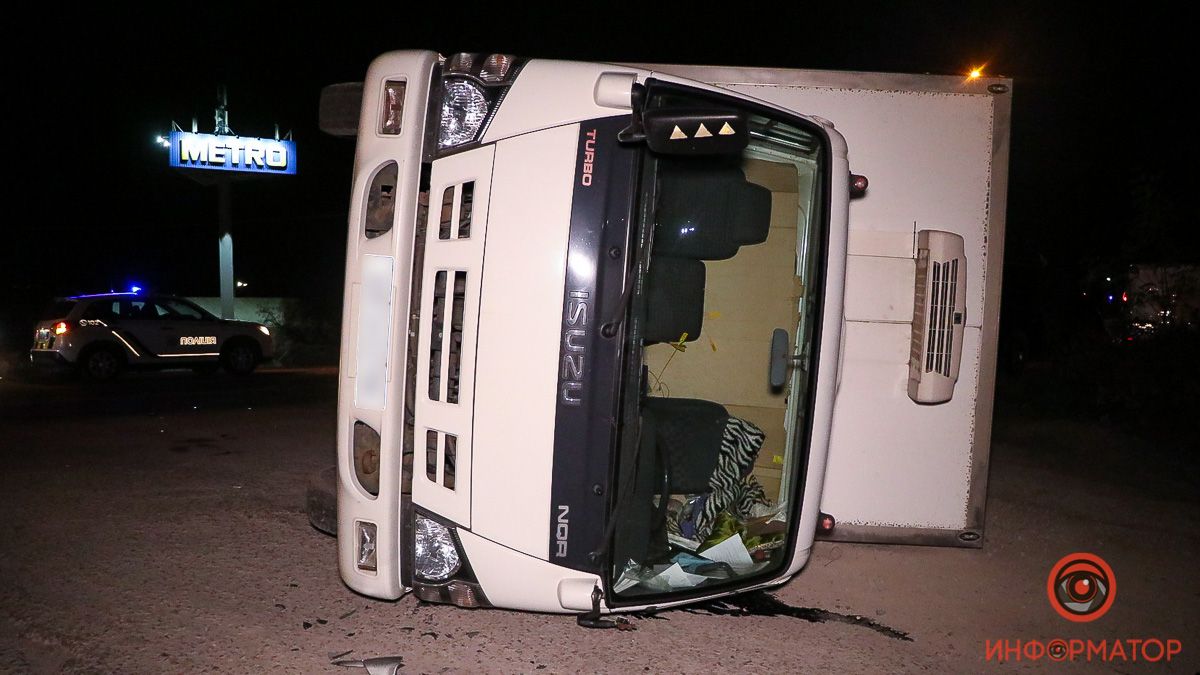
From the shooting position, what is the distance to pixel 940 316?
469cm

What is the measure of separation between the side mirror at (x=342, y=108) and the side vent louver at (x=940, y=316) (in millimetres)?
3169

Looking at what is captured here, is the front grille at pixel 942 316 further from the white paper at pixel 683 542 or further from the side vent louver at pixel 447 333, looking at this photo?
the side vent louver at pixel 447 333

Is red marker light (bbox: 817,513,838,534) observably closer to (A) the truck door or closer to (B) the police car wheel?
(A) the truck door

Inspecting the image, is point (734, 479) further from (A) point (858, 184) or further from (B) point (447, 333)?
(B) point (447, 333)

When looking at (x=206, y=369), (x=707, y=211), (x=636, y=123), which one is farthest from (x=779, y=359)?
(x=206, y=369)

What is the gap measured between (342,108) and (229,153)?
2390 centimetres

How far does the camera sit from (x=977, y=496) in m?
4.79

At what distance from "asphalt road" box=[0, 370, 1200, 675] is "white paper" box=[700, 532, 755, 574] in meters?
0.44

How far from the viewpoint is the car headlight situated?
3.42 m

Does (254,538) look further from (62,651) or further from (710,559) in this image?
(710,559)

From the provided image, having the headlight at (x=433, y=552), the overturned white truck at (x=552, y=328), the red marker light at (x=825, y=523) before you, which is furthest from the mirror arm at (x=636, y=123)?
the red marker light at (x=825, y=523)

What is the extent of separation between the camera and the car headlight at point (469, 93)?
342 cm

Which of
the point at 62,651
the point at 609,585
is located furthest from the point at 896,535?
the point at 62,651

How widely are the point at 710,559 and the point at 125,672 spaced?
102 inches
